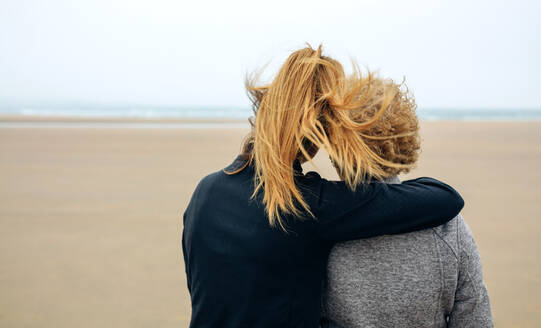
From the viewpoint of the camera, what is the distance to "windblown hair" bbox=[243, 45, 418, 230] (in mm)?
1030

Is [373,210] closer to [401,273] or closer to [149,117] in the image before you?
[401,273]

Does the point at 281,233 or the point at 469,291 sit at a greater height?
the point at 281,233

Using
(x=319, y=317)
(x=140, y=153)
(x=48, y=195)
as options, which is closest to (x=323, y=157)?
(x=140, y=153)

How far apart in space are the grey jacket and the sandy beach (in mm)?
2578

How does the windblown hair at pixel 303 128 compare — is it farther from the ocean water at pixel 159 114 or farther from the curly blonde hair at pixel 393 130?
the ocean water at pixel 159 114

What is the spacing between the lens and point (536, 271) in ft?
13.9

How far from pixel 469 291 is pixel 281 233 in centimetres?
55

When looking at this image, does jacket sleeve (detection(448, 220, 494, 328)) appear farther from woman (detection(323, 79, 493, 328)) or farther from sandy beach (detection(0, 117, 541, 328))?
sandy beach (detection(0, 117, 541, 328))

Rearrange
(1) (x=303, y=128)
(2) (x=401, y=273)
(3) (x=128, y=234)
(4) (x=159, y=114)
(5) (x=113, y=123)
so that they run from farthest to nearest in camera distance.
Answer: (4) (x=159, y=114)
(5) (x=113, y=123)
(3) (x=128, y=234)
(2) (x=401, y=273)
(1) (x=303, y=128)

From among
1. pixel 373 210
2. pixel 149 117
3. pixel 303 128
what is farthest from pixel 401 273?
pixel 149 117

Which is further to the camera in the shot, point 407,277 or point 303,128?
point 407,277

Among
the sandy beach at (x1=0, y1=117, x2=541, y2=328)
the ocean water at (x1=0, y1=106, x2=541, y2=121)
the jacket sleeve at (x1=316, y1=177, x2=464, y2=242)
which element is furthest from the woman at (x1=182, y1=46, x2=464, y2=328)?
the ocean water at (x1=0, y1=106, x2=541, y2=121)

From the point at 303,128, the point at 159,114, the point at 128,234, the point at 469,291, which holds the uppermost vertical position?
the point at 303,128

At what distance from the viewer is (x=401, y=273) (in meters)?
1.14
